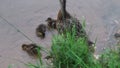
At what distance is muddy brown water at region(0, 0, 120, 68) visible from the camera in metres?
5.69

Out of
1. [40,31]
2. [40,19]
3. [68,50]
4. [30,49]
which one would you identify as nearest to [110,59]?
[68,50]

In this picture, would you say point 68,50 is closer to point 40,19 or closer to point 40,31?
point 40,31

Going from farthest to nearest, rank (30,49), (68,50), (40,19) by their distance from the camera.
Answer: (40,19) → (30,49) → (68,50)

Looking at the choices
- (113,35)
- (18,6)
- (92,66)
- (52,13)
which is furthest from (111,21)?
(92,66)

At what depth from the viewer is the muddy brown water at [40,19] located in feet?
18.7

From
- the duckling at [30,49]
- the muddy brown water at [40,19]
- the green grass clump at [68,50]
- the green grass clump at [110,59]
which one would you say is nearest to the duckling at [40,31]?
the muddy brown water at [40,19]

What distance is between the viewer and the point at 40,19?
6.56 m

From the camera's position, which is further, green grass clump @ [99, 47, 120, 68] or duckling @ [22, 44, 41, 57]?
duckling @ [22, 44, 41, 57]

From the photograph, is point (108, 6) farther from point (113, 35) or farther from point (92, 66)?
point (92, 66)

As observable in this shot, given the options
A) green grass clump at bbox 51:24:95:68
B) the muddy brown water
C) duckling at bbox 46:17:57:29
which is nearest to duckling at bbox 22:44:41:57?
the muddy brown water

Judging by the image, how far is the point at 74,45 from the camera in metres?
4.25

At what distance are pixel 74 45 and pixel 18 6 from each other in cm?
286

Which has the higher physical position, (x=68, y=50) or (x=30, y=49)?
(x=68, y=50)

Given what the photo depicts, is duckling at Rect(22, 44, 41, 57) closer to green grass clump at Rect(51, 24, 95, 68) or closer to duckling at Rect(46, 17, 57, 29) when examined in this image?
duckling at Rect(46, 17, 57, 29)
